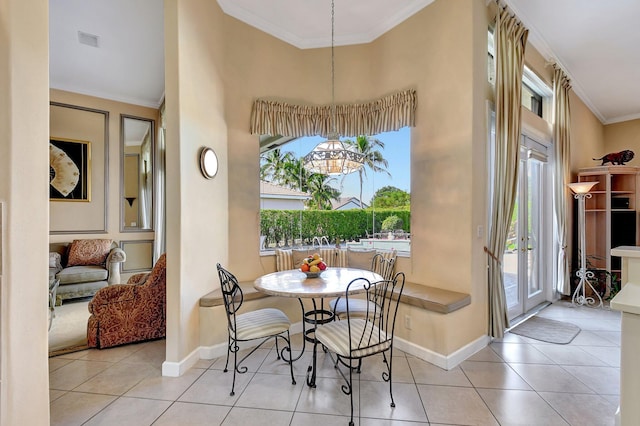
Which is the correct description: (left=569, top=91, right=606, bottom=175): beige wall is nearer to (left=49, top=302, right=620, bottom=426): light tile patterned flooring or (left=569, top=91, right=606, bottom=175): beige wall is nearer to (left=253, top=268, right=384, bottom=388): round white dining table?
(left=49, top=302, right=620, bottom=426): light tile patterned flooring

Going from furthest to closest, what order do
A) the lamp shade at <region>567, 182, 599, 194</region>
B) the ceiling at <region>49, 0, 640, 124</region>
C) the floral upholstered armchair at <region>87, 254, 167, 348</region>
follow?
1. the lamp shade at <region>567, 182, 599, 194</region>
2. the ceiling at <region>49, 0, 640, 124</region>
3. the floral upholstered armchair at <region>87, 254, 167, 348</region>

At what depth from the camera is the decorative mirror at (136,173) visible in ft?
17.6

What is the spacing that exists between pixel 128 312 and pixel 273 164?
229 cm

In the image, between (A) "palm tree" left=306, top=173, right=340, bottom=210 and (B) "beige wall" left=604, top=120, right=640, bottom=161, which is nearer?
(A) "palm tree" left=306, top=173, right=340, bottom=210

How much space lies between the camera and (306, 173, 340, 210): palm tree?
3.87 metres

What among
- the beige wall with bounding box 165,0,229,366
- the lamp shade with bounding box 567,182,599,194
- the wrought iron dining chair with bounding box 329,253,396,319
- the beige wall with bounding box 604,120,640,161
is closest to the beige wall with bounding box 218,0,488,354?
the beige wall with bounding box 165,0,229,366

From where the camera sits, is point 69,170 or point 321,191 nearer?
point 321,191

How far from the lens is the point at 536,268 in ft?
14.0

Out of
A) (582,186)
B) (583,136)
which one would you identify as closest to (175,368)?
(582,186)

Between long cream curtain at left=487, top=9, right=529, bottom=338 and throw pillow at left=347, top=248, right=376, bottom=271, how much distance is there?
4.33 ft

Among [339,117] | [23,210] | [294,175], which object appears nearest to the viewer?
[23,210]

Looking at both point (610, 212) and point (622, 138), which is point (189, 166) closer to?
point (610, 212)

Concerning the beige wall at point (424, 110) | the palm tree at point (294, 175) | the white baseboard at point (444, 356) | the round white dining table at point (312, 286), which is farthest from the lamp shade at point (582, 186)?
the palm tree at point (294, 175)

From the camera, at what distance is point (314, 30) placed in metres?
3.60
